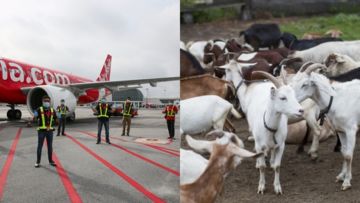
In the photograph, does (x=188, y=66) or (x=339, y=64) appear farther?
(x=339, y=64)

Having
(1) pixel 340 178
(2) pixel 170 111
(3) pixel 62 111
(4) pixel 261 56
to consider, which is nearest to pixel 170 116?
(2) pixel 170 111

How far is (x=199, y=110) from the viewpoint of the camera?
4.48 ft

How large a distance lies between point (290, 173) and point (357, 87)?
0.39 meters

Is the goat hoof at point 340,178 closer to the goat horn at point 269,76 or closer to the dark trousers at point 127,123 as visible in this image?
the goat horn at point 269,76

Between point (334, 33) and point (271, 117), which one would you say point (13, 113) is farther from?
point (334, 33)

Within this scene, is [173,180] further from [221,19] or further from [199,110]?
[221,19]

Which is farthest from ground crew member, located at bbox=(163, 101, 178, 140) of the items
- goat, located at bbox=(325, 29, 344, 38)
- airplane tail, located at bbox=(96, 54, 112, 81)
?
goat, located at bbox=(325, 29, 344, 38)

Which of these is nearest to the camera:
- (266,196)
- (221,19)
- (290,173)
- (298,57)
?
(266,196)

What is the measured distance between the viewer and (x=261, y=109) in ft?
4.21

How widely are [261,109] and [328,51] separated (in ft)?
2.34

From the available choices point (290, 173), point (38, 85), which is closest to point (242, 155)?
point (290, 173)

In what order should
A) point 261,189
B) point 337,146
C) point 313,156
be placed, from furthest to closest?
point 337,146 → point 313,156 → point 261,189

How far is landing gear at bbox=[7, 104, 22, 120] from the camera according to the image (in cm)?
134

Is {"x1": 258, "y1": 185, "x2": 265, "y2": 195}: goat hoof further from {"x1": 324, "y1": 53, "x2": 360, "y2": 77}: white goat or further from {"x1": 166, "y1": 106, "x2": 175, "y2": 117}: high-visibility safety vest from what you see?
{"x1": 324, "y1": 53, "x2": 360, "y2": 77}: white goat
